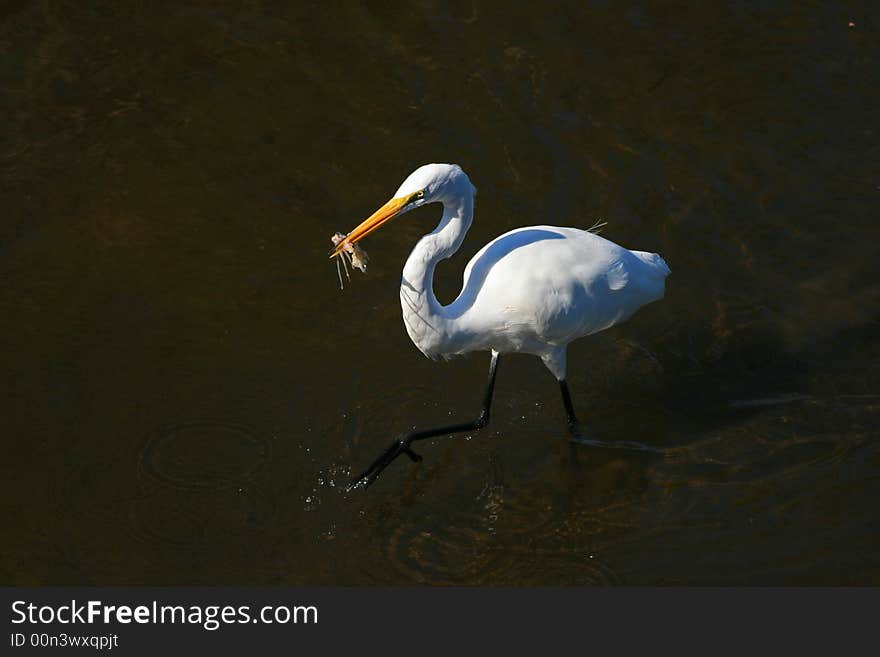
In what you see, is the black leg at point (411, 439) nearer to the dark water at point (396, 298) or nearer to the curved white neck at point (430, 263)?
the dark water at point (396, 298)

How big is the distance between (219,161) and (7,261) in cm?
140

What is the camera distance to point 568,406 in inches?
220

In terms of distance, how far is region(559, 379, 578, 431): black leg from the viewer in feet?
18.2

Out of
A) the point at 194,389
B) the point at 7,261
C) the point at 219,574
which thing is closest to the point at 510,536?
the point at 219,574

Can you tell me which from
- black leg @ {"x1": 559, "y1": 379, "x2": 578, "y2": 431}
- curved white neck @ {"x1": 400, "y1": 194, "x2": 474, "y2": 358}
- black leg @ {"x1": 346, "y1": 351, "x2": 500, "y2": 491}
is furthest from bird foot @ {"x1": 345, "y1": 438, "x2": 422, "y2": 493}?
black leg @ {"x1": 559, "y1": 379, "x2": 578, "y2": 431}

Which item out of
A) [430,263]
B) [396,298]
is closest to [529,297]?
[430,263]

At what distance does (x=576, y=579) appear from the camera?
5.04 meters

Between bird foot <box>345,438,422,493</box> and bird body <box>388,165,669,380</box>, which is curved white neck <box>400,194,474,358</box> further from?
bird foot <box>345,438,422,493</box>

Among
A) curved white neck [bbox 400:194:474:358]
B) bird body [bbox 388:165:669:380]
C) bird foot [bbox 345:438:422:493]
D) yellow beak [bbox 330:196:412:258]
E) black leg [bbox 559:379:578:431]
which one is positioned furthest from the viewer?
black leg [bbox 559:379:578:431]

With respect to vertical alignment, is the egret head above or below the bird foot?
above

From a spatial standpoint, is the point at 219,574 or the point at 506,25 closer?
the point at 219,574

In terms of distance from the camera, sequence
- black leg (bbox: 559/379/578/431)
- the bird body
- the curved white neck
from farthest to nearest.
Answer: black leg (bbox: 559/379/578/431) → the bird body → the curved white neck

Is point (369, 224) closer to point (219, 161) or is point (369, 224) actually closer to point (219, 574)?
point (219, 574)

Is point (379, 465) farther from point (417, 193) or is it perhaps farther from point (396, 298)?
point (417, 193)
